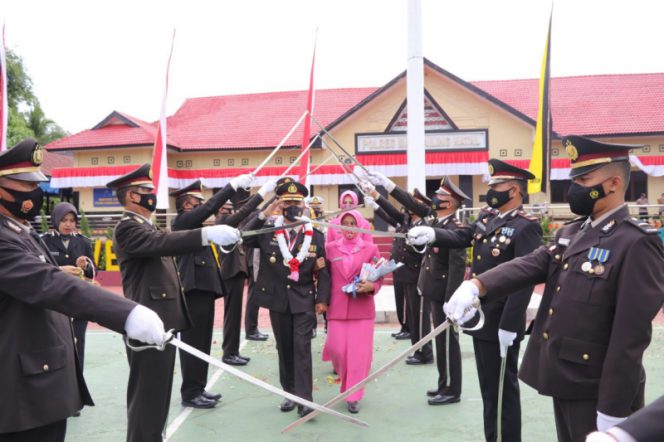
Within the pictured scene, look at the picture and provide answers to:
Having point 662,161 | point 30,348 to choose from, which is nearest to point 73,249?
point 30,348

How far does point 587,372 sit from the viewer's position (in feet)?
9.04

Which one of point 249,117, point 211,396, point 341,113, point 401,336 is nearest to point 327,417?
point 211,396

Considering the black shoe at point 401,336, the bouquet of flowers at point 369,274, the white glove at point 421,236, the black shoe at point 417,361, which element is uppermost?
the white glove at point 421,236

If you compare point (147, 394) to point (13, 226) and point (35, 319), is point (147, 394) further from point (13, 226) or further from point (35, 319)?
point (13, 226)

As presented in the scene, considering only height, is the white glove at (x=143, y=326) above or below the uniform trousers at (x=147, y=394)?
above

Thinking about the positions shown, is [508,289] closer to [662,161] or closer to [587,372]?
[587,372]

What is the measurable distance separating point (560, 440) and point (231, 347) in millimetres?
5066

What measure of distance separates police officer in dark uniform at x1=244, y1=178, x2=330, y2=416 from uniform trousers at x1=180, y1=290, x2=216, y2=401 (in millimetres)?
694

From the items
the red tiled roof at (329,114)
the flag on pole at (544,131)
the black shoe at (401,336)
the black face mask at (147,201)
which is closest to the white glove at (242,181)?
the black face mask at (147,201)

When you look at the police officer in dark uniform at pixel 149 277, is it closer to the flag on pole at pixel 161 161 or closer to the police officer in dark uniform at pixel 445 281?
the police officer in dark uniform at pixel 445 281

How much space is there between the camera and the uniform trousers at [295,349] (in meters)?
5.26

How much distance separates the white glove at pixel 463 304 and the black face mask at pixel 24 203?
2174 mm

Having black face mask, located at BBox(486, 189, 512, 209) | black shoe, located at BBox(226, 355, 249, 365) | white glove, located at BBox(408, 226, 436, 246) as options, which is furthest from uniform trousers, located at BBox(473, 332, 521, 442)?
black shoe, located at BBox(226, 355, 249, 365)

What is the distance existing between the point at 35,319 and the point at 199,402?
3103 mm
